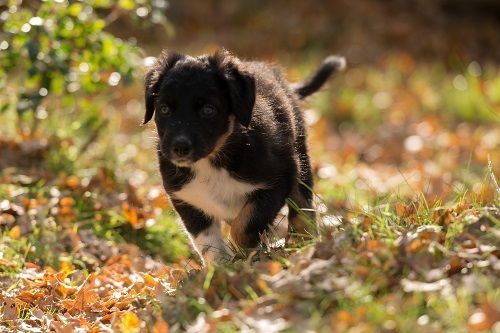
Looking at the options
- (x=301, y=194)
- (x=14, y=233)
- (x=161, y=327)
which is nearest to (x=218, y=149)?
(x=301, y=194)

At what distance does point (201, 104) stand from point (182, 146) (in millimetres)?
308

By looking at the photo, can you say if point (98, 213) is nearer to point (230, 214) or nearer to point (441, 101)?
point (230, 214)

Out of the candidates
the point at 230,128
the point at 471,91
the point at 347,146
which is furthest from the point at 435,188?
the point at 230,128

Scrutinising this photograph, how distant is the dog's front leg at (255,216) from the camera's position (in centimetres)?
475

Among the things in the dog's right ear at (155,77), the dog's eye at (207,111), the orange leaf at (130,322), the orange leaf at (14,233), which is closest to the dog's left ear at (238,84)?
the dog's eye at (207,111)

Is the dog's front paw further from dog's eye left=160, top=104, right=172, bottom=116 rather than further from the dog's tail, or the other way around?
Result: the dog's tail

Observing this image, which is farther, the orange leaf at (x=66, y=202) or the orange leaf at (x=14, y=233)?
the orange leaf at (x=66, y=202)

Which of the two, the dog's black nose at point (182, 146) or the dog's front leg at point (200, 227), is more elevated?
the dog's black nose at point (182, 146)

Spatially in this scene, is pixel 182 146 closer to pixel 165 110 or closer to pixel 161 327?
pixel 165 110

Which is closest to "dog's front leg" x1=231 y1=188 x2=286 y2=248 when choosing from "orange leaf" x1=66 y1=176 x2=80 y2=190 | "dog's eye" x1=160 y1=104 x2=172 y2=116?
"dog's eye" x1=160 y1=104 x2=172 y2=116

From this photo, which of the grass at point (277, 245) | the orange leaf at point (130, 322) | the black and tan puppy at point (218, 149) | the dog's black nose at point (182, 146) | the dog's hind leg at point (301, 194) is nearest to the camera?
the grass at point (277, 245)

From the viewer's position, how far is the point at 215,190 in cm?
484

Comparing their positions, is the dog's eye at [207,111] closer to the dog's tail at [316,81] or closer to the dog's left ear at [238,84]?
the dog's left ear at [238,84]

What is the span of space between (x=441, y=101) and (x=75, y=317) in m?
7.37
